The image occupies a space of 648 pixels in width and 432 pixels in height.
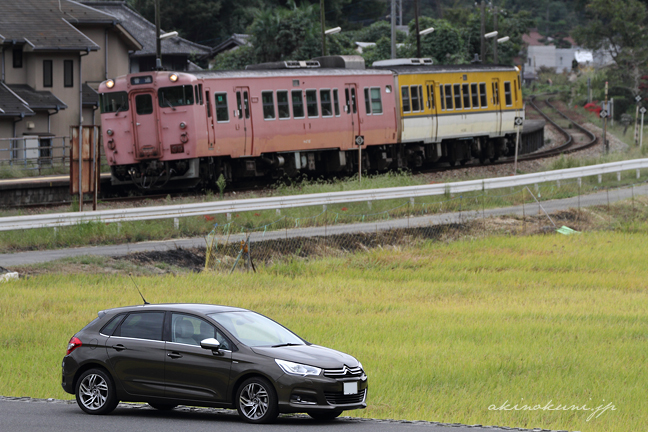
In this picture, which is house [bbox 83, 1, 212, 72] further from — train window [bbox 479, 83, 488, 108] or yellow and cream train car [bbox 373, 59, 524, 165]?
train window [bbox 479, 83, 488, 108]

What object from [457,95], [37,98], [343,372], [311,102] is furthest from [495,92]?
[343,372]

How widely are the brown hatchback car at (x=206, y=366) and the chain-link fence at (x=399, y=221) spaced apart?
10516mm

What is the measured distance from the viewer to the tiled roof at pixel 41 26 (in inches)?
1793

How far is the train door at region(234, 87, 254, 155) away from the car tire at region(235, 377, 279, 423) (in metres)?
20.0

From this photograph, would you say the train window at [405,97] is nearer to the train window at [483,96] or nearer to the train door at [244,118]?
the train window at [483,96]

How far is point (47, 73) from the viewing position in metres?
47.1

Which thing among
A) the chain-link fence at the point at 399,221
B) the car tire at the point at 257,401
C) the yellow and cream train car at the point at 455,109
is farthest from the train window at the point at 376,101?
the car tire at the point at 257,401

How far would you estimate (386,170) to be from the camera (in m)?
36.5

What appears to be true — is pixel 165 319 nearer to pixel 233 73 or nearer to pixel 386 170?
pixel 233 73

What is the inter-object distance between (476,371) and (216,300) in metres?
6.14

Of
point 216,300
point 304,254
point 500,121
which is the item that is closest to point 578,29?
point 500,121

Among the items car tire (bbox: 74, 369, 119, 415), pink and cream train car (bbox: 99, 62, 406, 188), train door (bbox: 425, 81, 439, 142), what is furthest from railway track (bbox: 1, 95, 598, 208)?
car tire (bbox: 74, 369, 119, 415)

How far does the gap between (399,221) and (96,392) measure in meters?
17.3

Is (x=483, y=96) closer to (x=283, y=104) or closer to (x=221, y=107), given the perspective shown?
(x=283, y=104)
